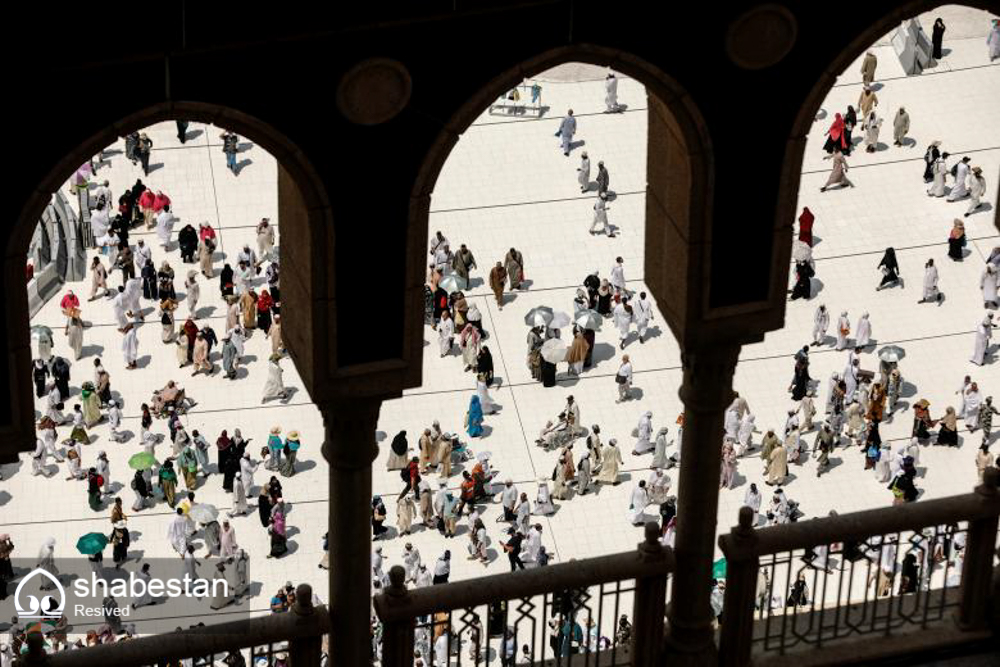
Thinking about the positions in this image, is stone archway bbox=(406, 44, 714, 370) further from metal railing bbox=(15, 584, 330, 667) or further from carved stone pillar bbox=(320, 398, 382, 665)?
metal railing bbox=(15, 584, 330, 667)

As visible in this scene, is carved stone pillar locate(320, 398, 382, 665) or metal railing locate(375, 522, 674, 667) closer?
carved stone pillar locate(320, 398, 382, 665)

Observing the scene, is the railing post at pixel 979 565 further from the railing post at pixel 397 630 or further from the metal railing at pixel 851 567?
the railing post at pixel 397 630

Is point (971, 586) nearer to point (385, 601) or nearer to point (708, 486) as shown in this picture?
point (708, 486)

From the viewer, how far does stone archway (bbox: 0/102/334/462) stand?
23016 millimetres

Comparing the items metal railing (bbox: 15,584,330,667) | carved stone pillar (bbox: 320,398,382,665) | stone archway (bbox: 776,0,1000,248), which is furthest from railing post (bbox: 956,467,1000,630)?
metal railing (bbox: 15,584,330,667)

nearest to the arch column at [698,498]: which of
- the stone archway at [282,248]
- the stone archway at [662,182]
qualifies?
the stone archway at [662,182]

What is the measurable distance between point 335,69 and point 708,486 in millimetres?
7001

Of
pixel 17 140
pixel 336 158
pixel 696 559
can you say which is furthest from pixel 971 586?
pixel 17 140

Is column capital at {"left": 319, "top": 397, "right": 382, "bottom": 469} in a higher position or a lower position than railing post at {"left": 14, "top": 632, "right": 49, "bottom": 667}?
higher

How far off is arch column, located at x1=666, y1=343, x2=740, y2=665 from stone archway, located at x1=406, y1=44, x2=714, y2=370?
61 centimetres

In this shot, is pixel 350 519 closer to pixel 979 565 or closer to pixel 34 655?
pixel 34 655

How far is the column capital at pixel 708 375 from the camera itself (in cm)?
2723

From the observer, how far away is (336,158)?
953 inches

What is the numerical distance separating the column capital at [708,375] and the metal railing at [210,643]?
470 centimetres
